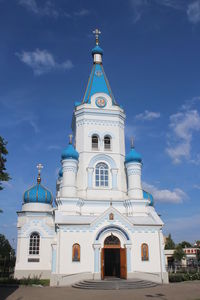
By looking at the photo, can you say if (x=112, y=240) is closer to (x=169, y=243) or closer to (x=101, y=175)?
(x=101, y=175)

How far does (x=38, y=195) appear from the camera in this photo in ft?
79.3

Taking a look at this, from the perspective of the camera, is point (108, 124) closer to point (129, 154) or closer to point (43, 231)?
point (129, 154)

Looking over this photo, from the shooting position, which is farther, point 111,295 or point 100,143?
point 100,143

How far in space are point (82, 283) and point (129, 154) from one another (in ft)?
33.7

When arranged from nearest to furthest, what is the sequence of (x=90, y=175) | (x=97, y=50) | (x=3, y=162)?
(x=3, y=162) → (x=90, y=175) → (x=97, y=50)

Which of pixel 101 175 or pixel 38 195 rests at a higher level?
pixel 101 175

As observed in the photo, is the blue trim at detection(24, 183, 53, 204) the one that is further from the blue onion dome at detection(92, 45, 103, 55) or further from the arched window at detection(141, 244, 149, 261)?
the blue onion dome at detection(92, 45, 103, 55)

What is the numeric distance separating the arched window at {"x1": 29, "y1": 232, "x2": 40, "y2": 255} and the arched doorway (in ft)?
17.8

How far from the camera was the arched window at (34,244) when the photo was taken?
72.5ft

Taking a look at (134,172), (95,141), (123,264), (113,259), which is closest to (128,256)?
(123,264)

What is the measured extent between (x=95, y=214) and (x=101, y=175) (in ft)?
10.8

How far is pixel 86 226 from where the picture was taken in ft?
60.7

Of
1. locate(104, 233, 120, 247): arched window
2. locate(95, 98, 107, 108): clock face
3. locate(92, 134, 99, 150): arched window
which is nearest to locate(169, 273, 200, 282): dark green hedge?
locate(104, 233, 120, 247): arched window

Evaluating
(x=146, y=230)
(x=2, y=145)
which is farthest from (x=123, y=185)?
(x=2, y=145)
